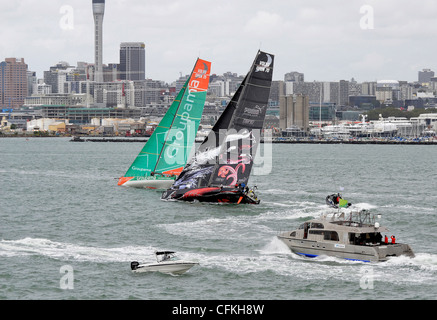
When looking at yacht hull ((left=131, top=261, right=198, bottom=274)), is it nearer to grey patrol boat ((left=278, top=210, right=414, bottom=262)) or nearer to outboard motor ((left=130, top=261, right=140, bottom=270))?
outboard motor ((left=130, top=261, right=140, bottom=270))

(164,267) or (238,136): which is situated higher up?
(238,136)

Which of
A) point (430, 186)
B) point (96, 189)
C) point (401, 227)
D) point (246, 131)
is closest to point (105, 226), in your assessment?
point (246, 131)

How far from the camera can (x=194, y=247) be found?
28953mm

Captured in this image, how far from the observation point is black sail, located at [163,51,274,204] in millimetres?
41344

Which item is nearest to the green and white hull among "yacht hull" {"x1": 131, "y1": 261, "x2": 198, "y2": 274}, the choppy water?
the choppy water

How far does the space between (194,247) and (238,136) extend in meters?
13.1

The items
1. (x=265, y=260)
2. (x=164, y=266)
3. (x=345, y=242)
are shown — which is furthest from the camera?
(x=265, y=260)

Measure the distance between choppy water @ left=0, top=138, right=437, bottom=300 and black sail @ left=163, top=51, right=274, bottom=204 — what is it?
1.79m

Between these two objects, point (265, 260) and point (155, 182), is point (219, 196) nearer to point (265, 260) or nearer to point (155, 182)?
point (155, 182)

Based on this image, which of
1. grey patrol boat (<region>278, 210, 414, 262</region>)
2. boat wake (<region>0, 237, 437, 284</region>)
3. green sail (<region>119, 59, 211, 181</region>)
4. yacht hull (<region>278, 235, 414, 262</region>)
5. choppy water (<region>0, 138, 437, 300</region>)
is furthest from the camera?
green sail (<region>119, 59, 211, 181</region>)

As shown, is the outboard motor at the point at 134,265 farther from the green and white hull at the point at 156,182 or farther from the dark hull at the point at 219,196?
the green and white hull at the point at 156,182

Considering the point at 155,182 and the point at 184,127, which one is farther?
the point at 184,127

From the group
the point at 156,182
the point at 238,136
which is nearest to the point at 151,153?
the point at 156,182

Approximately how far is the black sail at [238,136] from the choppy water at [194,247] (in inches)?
70.3
